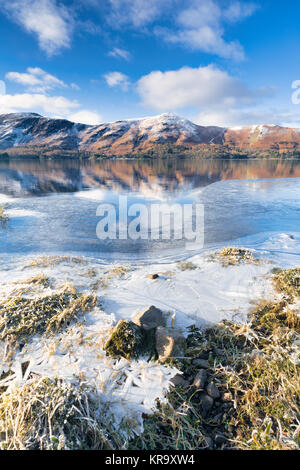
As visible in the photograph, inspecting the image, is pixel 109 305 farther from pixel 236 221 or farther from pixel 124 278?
pixel 236 221

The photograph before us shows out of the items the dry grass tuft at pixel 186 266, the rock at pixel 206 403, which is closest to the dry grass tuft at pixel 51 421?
the rock at pixel 206 403

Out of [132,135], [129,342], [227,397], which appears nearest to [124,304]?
[129,342]

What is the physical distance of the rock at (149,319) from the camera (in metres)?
3.47

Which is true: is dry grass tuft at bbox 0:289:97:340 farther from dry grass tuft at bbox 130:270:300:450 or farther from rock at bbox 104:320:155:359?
dry grass tuft at bbox 130:270:300:450

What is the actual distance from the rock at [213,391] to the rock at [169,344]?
54 cm

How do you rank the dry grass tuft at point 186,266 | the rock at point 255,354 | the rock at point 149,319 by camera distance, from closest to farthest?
the rock at point 255,354, the rock at point 149,319, the dry grass tuft at point 186,266

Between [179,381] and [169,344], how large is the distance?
468 millimetres

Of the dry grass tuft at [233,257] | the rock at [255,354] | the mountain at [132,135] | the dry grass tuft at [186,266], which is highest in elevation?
the mountain at [132,135]

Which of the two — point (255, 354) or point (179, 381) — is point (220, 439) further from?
point (255, 354)

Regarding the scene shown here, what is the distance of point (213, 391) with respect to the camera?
2.63m

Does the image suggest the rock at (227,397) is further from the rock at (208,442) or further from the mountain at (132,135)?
the mountain at (132,135)

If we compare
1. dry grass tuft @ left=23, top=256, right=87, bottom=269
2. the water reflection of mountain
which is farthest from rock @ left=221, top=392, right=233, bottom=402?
the water reflection of mountain

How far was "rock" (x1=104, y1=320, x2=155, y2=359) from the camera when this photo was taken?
3.12 meters

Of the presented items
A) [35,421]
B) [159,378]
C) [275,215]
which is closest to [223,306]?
[159,378]
